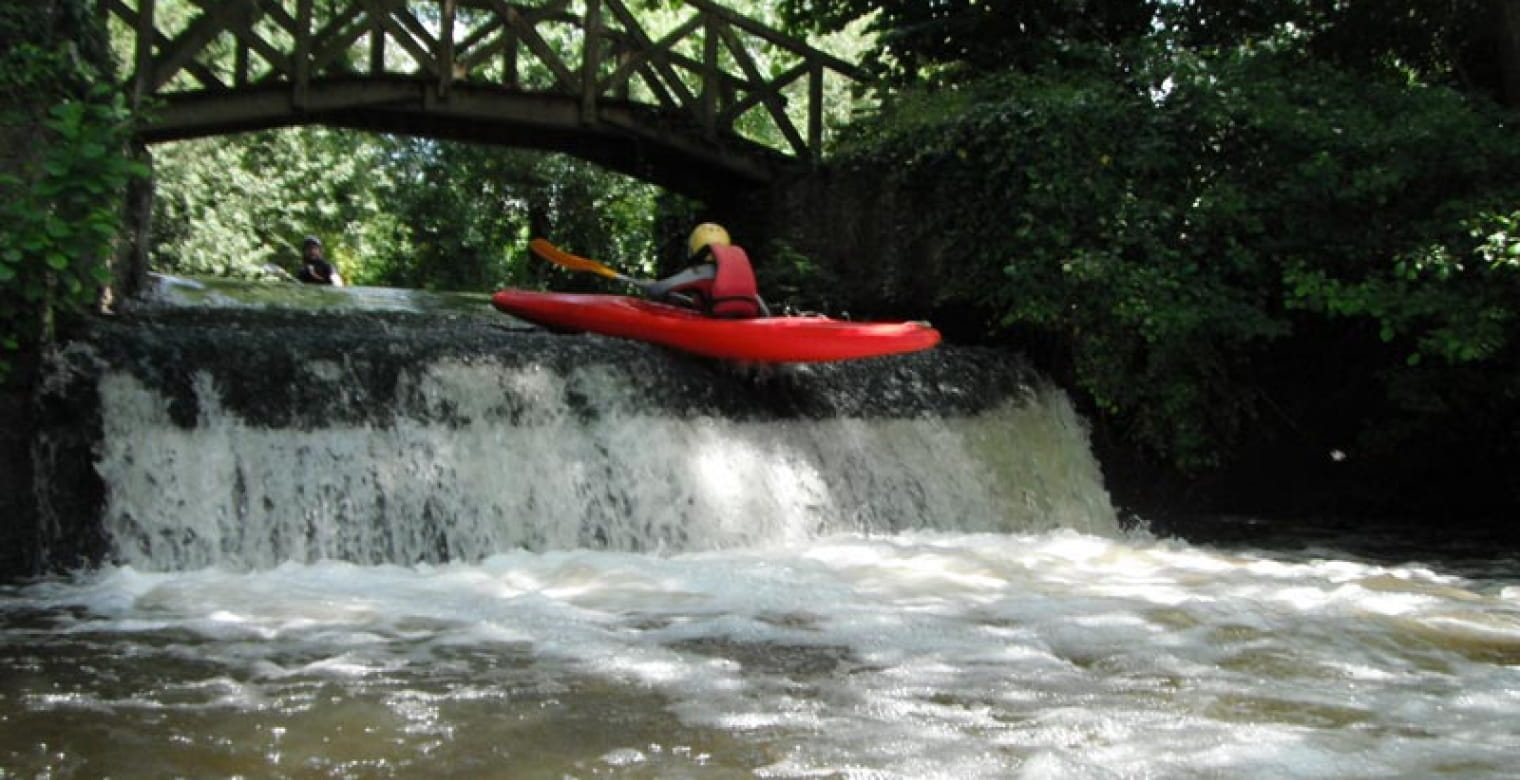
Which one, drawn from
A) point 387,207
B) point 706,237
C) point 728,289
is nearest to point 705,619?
point 728,289

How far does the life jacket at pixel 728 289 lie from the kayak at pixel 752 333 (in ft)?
0.30

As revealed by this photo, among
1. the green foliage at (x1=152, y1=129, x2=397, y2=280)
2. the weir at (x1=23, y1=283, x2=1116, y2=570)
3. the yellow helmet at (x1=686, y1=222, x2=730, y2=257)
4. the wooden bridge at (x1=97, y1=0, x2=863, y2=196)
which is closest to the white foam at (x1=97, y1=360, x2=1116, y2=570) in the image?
the weir at (x1=23, y1=283, x2=1116, y2=570)

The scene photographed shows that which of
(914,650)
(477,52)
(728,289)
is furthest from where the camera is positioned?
(477,52)

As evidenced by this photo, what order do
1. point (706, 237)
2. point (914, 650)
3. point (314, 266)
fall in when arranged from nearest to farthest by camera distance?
point (914, 650)
point (706, 237)
point (314, 266)

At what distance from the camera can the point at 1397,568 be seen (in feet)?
24.4

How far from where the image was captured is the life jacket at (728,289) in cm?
820

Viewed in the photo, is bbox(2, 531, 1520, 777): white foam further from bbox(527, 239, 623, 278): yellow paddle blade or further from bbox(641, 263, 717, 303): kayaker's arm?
bbox(527, 239, 623, 278): yellow paddle blade

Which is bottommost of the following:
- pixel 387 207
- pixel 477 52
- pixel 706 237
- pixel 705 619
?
pixel 705 619

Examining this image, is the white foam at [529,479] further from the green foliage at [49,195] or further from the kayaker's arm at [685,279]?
the kayaker's arm at [685,279]

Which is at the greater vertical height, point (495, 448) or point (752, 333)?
point (752, 333)

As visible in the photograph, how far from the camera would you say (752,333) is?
7.98m

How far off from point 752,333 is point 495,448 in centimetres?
179

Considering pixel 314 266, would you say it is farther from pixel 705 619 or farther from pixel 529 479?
pixel 705 619

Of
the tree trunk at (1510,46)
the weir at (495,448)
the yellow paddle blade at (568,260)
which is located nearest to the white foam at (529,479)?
the weir at (495,448)
